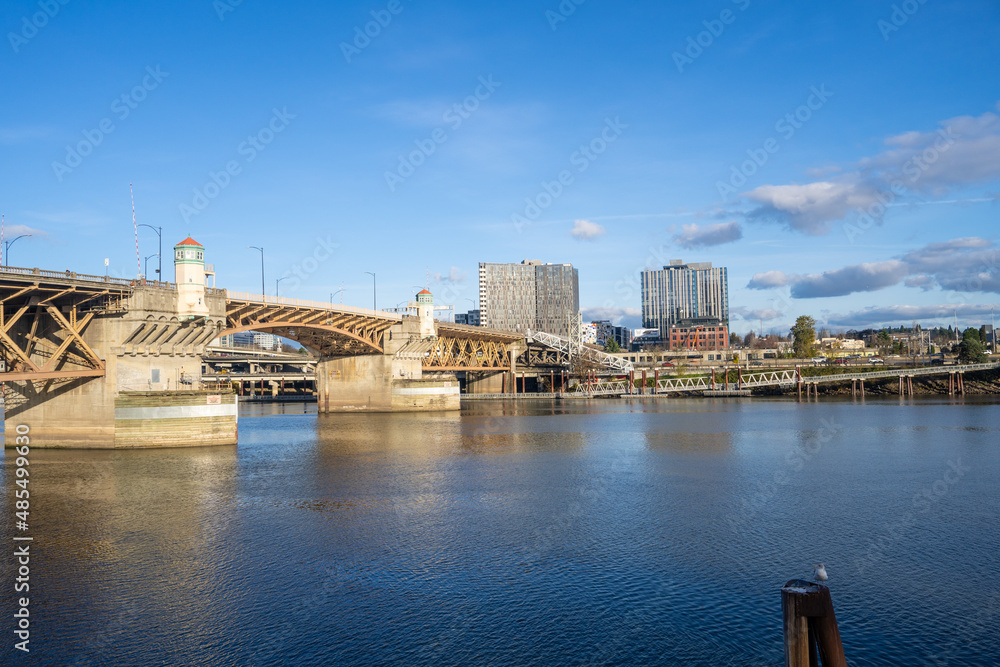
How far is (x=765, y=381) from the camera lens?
403ft

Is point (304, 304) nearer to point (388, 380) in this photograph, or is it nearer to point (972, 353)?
point (388, 380)

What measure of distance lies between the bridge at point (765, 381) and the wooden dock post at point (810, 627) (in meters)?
111

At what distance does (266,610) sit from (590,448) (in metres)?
35.8

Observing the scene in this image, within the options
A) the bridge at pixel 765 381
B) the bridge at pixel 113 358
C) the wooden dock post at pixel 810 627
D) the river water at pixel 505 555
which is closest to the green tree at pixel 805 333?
the bridge at pixel 765 381

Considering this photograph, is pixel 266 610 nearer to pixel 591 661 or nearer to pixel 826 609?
pixel 591 661

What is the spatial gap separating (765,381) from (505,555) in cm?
10952

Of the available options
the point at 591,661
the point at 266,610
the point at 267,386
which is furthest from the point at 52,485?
the point at 267,386

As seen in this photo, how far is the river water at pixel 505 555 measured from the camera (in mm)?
16297

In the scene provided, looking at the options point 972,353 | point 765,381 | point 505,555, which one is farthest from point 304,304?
point 972,353

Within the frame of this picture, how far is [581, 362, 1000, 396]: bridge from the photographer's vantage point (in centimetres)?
11375

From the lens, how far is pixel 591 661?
15.3m

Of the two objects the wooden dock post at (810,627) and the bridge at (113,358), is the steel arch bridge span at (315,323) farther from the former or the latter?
the wooden dock post at (810,627)

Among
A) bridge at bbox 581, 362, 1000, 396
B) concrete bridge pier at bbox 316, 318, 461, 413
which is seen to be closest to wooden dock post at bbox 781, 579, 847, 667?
concrete bridge pier at bbox 316, 318, 461, 413

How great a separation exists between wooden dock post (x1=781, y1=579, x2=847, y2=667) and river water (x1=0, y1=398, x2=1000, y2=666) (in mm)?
4059
